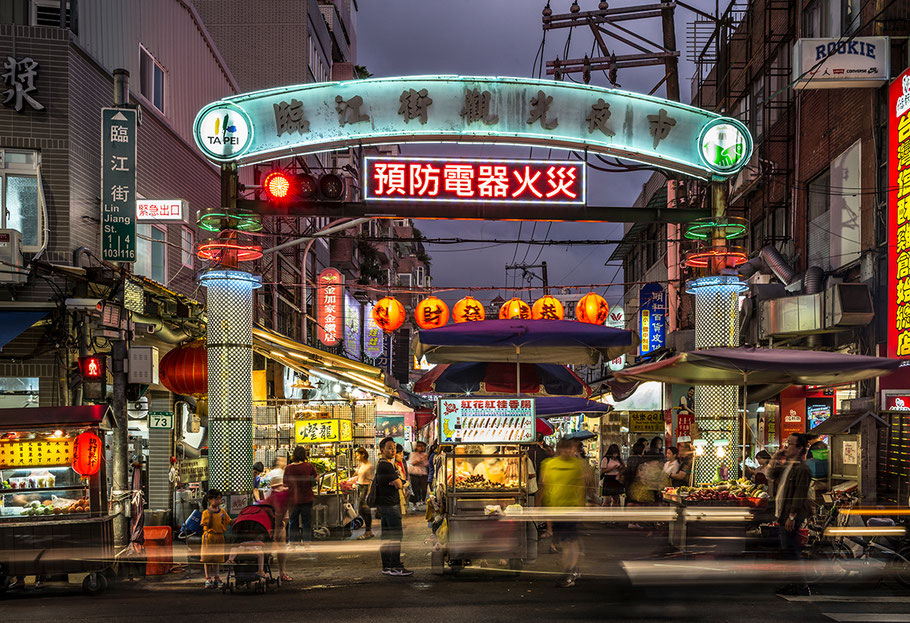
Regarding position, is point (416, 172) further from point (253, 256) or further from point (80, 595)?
point (80, 595)

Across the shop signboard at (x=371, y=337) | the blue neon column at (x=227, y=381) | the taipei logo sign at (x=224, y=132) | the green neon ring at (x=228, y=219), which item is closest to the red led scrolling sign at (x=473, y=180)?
the green neon ring at (x=228, y=219)

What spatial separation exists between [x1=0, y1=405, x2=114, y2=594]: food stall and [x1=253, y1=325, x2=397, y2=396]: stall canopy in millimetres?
8350

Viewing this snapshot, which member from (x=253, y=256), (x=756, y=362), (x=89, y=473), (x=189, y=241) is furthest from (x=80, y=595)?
(x=189, y=241)

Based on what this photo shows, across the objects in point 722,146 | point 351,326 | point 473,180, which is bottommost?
point 351,326

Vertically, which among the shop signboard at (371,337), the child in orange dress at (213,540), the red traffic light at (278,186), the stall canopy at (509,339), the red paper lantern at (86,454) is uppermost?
the red traffic light at (278,186)

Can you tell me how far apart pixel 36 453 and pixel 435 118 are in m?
7.78

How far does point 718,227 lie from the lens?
15672mm

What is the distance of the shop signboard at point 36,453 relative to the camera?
12.2 meters

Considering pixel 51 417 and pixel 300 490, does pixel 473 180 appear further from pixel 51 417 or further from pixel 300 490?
pixel 51 417

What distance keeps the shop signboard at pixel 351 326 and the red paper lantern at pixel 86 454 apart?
2607cm

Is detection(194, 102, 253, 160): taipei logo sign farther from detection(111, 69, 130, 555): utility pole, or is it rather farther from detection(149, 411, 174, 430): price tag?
detection(149, 411, 174, 430): price tag

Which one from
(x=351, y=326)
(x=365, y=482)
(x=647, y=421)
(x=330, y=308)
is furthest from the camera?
(x=351, y=326)

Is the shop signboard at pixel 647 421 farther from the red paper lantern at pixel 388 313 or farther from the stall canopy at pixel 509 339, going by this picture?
the stall canopy at pixel 509 339

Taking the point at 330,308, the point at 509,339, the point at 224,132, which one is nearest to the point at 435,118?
the point at 224,132
